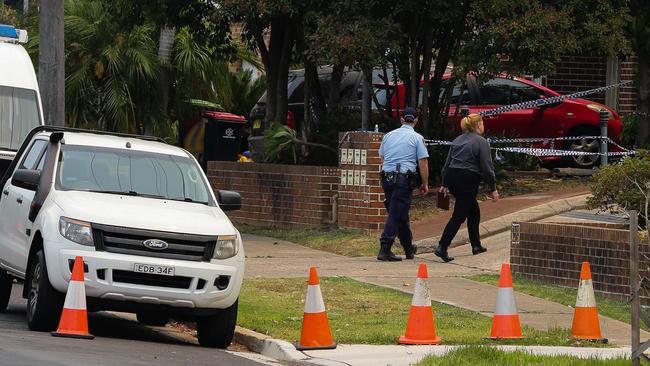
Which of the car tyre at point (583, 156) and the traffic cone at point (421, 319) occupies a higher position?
the car tyre at point (583, 156)

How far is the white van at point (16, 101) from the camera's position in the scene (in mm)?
18250

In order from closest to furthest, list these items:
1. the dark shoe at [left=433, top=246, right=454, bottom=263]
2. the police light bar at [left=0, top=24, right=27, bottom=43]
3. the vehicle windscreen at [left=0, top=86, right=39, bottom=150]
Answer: the dark shoe at [left=433, top=246, right=454, bottom=263]
the vehicle windscreen at [left=0, top=86, right=39, bottom=150]
the police light bar at [left=0, top=24, right=27, bottom=43]

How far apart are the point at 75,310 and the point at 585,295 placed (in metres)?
3.97

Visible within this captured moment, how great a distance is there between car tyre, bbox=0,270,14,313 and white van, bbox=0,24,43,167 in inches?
210

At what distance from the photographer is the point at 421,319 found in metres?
10.8

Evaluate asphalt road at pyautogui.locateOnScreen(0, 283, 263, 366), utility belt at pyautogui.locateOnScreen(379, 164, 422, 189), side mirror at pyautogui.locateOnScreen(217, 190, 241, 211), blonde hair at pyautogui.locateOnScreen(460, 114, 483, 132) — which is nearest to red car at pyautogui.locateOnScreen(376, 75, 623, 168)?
blonde hair at pyautogui.locateOnScreen(460, 114, 483, 132)

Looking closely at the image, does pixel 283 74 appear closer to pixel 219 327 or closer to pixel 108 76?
pixel 108 76

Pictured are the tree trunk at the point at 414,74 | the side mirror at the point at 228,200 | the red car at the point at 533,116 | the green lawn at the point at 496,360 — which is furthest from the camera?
the red car at the point at 533,116

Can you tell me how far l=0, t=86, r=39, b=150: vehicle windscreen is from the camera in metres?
18.2

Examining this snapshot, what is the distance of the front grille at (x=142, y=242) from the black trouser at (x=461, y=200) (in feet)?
19.9

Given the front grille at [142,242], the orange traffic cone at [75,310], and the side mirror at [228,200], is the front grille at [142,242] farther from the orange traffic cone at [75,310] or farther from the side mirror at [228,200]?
the side mirror at [228,200]

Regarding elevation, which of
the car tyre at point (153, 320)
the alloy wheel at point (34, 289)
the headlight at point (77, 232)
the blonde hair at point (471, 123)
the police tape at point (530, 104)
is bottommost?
the car tyre at point (153, 320)

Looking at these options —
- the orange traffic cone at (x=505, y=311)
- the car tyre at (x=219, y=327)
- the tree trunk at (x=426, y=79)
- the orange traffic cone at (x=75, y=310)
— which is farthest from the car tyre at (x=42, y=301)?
the tree trunk at (x=426, y=79)

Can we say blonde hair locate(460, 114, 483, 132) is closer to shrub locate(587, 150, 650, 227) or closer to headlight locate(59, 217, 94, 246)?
shrub locate(587, 150, 650, 227)
